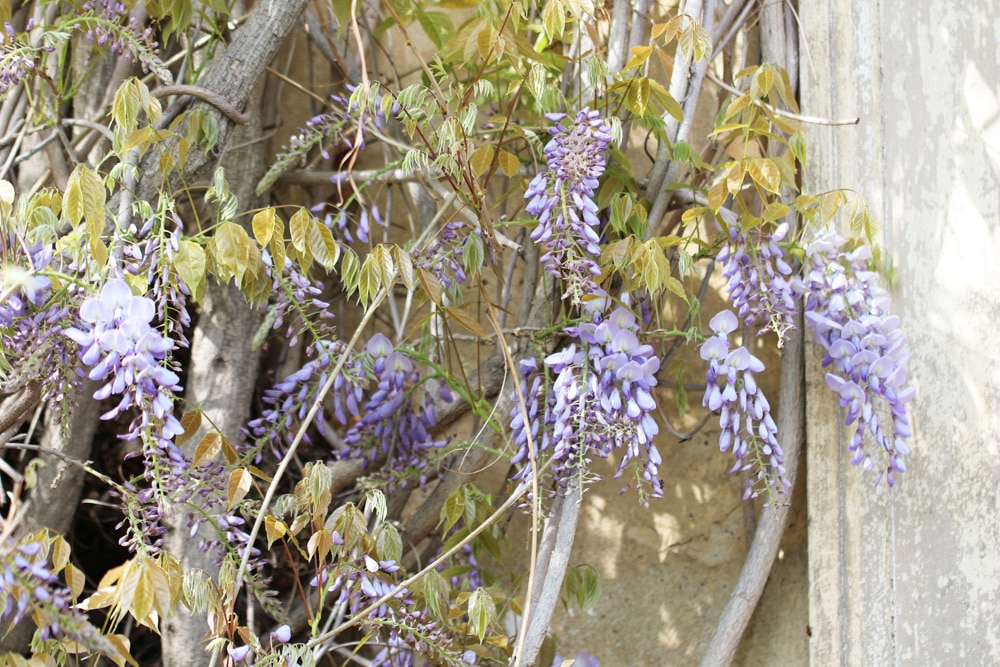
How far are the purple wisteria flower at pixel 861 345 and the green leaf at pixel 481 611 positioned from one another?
0.51 meters

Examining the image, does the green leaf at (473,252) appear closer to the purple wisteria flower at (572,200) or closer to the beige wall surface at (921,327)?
the purple wisteria flower at (572,200)

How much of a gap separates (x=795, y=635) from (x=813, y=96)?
797 mm

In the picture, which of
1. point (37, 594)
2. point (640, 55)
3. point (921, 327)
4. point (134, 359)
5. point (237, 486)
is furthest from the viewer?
point (921, 327)

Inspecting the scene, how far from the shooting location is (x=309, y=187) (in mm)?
1684

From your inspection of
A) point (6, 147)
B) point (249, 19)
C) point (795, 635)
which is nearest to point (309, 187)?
point (249, 19)

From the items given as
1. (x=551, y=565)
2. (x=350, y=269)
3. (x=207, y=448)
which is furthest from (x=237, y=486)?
(x=551, y=565)

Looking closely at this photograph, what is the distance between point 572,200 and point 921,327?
1.81ft

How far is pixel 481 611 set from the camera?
1.14 meters

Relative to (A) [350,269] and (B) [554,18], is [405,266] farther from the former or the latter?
→ (B) [554,18]

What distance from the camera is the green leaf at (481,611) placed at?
3.73 ft

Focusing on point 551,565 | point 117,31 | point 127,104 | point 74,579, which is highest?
point 117,31

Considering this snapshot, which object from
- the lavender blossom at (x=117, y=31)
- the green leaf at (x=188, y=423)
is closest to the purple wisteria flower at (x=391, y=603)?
the green leaf at (x=188, y=423)

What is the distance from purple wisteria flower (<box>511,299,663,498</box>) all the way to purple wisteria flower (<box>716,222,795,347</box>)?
146 mm

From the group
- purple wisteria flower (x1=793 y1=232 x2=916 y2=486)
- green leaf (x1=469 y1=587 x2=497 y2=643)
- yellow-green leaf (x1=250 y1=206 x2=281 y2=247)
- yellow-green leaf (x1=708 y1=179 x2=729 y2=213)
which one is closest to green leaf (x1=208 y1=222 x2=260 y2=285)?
yellow-green leaf (x1=250 y1=206 x2=281 y2=247)
